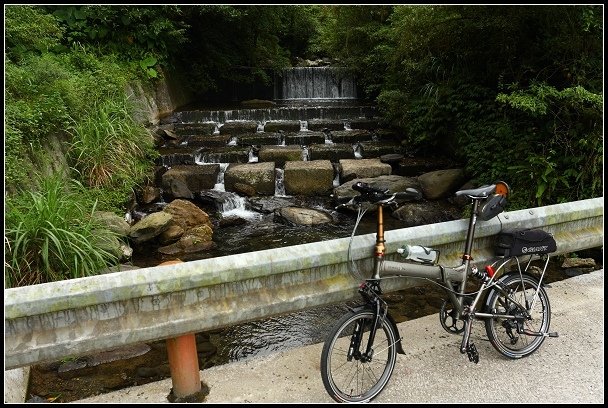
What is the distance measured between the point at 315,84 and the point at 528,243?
16035 millimetres

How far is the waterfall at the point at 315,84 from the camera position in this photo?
18.3 meters

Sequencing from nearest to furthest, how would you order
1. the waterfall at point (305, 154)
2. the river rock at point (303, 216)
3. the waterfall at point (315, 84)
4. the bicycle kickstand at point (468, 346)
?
the bicycle kickstand at point (468, 346), the river rock at point (303, 216), the waterfall at point (305, 154), the waterfall at point (315, 84)

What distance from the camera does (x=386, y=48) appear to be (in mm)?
13453

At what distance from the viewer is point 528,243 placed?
3.23m

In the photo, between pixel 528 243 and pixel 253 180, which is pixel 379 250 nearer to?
pixel 528 243

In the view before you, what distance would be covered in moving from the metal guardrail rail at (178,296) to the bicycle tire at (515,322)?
50 cm

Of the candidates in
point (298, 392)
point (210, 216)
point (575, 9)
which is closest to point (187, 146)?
point (210, 216)

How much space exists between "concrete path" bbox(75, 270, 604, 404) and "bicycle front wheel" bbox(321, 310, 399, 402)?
0.31ft

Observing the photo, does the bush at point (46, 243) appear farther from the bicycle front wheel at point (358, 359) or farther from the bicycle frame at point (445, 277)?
the bicycle frame at point (445, 277)

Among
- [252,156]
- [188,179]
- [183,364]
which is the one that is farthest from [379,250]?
[252,156]

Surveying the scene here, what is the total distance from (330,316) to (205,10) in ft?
41.0

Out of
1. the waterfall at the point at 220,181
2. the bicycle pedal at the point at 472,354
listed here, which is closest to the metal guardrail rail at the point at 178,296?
the bicycle pedal at the point at 472,354

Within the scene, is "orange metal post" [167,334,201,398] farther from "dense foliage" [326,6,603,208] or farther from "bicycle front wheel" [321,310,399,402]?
"dense foliage" [326,6,603,208]

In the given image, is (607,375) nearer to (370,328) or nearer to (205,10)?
(370,328)
